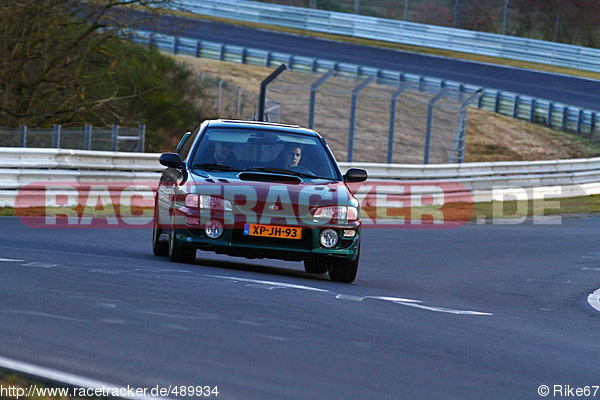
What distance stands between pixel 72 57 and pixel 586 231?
12904 mm

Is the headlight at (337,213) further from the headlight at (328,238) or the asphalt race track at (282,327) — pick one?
the asphalt race track at (282,327)

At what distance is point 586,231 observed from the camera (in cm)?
1917

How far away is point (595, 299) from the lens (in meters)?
10.3

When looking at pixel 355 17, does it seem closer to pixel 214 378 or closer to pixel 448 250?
pixel 448 250

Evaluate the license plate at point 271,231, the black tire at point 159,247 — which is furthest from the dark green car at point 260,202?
the black tire at point 159,247

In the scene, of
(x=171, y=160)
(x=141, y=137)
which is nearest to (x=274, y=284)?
(x=171, y=160)

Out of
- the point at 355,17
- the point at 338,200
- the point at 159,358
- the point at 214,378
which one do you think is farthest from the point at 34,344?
the point at 355,17

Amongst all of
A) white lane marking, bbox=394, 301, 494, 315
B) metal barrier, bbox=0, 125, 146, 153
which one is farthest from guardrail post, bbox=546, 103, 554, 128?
white lane marking, bbox=394, 301, 494, 315

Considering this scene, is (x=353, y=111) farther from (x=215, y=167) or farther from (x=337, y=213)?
(x=337, y=213)

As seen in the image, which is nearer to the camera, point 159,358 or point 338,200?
point 159,358

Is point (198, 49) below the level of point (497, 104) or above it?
above

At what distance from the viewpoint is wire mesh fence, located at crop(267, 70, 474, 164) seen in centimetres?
2225

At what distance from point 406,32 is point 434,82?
38.3 ft

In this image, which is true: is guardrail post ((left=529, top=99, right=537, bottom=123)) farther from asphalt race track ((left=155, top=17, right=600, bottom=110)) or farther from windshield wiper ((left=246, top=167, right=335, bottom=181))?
windshield wiper ((left=246, top=167, right=335, bottom=181))
